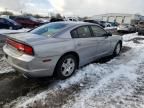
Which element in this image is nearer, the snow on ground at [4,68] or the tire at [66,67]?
the tire at [66,67]

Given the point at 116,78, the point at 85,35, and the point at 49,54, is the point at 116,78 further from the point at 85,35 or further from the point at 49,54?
the point at 49,54

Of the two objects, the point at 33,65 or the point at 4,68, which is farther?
the point at 4,68

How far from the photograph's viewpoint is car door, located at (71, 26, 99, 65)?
4.99 meters

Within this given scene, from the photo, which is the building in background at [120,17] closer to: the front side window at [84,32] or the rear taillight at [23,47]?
the front side window at [84,32]

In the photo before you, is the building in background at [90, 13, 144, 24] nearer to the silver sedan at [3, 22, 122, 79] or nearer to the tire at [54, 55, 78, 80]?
the silver sedan at [3, 22, 122, 79]

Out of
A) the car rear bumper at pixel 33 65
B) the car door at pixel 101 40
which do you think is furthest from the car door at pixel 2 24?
the car rear bumper at pixel 33 65

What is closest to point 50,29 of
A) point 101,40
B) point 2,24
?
point 101,40

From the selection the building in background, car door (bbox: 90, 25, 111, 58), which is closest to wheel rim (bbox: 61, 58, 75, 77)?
car door (bbox: 90, 25, 111, 58)

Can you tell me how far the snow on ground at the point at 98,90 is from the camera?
358 cm

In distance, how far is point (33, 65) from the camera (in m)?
3.96

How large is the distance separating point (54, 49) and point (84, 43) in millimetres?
1218

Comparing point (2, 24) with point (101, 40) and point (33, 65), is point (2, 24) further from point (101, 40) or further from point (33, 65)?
point (33, 65)

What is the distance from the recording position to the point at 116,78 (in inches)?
194

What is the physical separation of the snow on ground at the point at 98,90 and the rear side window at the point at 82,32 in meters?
1.03
